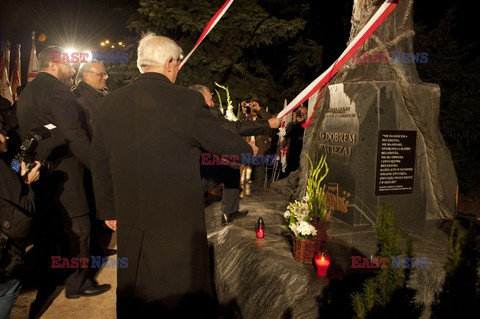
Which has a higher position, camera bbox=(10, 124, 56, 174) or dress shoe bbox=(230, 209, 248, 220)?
camera bbox=(10, 124, 56, 174)

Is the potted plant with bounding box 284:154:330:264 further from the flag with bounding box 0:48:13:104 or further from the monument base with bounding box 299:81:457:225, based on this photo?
the flag with bounding box 0:48:13:104

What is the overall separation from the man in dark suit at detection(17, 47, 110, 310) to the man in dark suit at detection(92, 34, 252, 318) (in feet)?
6.22

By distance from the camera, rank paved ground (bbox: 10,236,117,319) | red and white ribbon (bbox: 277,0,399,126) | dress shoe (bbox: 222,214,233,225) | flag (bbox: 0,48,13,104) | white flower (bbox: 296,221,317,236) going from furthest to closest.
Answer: flag (bbox: 0,48,13,104) → dress shoe (bbox: 222,214,233,225) → red and white ribbon (bbox: 277,0,399,126) → paved ground (bbox: 10,236,117,319) → white flower (bbox: 296,221,317,236)

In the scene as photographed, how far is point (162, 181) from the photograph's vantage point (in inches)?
94.3

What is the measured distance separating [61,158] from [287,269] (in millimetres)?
2888

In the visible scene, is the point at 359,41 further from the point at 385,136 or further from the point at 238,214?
the point at 238,214

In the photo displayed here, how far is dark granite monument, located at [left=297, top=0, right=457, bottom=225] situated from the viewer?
4.92 meters

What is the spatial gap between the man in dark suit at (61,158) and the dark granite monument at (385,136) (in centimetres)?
337

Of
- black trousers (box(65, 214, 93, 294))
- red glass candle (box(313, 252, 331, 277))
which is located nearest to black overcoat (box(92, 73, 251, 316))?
red glass candle (box(313, 252, 331, 277))

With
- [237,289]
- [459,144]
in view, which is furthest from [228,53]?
[237,289]

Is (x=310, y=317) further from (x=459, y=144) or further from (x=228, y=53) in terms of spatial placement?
(x=228, y=53)

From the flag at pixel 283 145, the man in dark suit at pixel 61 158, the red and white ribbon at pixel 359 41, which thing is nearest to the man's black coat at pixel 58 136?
the man in dark suit at pixel 61 158

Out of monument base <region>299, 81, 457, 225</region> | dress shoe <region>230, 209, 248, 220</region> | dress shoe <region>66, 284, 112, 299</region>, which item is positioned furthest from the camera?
dress shoe <region>230, 209, 248, 220</region>

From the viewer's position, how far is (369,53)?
5.25m
